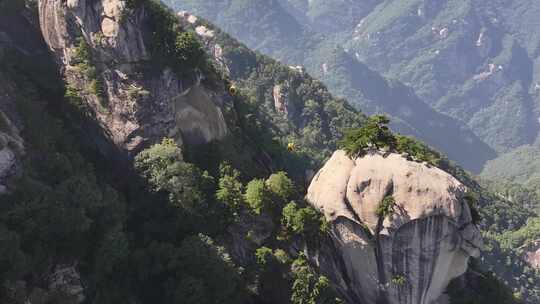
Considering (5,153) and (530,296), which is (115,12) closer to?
(5,153)

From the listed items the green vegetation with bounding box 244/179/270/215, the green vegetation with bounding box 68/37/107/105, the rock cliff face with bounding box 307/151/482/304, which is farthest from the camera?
the green vegetation with bounding box 68/37/107/105

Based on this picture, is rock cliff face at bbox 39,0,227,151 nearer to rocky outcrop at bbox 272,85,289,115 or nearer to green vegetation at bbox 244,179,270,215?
green vegetation at bbox 244,179,270,215

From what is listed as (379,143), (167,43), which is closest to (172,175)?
(167,43)

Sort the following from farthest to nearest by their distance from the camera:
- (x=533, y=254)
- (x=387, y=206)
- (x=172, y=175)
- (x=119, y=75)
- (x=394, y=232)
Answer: (x=533, y=254) → (x=119, y=75) → (x=394, y=232) → (x=172, y=175) → (x=387, y=206)

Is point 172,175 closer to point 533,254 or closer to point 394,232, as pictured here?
point 394,232

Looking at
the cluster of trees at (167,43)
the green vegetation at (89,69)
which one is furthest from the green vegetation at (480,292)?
the green vegetation at (89,69)

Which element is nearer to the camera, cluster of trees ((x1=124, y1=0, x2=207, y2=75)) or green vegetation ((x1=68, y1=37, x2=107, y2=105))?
green vegetation ((x1=68, y1=37, x2=107, y2=105))

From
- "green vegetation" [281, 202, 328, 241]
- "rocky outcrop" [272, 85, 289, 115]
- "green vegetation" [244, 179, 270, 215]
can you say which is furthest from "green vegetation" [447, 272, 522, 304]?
"rocky outcrop" [272, 85, 289, 115]
